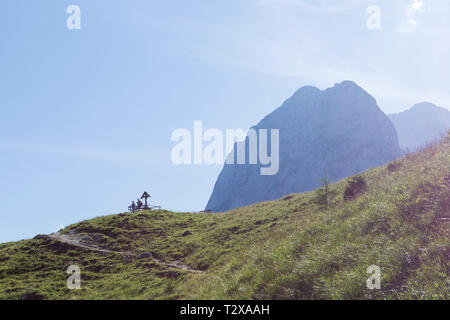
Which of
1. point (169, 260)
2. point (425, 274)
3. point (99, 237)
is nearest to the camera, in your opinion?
point (425, 274)

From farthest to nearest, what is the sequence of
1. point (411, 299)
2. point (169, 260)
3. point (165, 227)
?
point (165, 227)
point (169, 260)
point (411, 299)

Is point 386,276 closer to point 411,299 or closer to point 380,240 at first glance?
point 411,299

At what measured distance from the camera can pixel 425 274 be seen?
18.2ft

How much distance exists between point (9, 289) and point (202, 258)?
1999 cm

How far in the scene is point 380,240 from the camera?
7410mm

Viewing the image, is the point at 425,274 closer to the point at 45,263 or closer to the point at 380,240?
the point at 380,240

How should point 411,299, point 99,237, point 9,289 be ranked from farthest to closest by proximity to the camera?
point 99,237 → point 9,289 → point 411,299

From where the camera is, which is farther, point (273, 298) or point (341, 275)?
point (273, 298)

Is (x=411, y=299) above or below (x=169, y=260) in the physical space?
above

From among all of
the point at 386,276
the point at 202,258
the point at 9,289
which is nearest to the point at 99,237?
the point at 9,289
